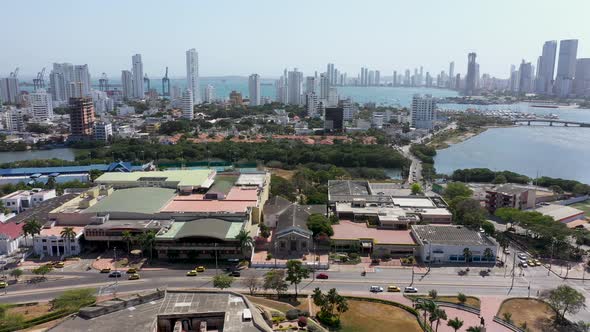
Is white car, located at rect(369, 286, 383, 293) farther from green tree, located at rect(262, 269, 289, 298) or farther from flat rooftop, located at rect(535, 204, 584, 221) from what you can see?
flat rooftop, located at rect(535, 204, 584, 221)

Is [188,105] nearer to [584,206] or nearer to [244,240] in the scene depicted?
[244,240]

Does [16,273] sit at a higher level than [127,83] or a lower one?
lower

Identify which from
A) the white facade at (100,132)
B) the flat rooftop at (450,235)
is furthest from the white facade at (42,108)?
the flat rooftop at (450,235)

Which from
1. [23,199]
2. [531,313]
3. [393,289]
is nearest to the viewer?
[531,313]

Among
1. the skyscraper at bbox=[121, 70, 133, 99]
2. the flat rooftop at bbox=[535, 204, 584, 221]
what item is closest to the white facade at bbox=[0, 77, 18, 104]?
the skyscraper at bbox=[121, 70, 133, 99]

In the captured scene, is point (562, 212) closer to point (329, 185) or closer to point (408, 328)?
point (329, 185)

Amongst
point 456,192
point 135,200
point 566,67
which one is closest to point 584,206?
point 456,192

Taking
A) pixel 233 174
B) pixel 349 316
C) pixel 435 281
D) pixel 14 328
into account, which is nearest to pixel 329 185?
pixel 233 174

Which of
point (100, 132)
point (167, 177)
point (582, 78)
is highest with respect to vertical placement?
point (582, 78)
